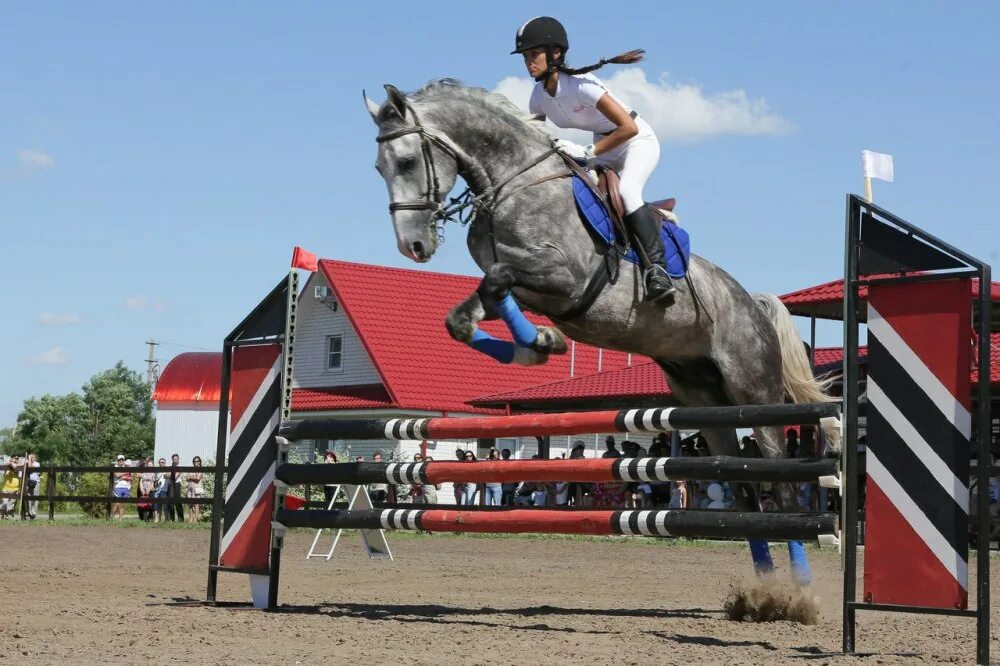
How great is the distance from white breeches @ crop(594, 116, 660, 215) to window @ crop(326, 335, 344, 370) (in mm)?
26445

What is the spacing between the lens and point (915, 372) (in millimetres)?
5031

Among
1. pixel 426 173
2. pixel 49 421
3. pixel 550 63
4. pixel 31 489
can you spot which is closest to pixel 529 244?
pixel 426 173

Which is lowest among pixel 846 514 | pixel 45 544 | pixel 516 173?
pixel 45 544

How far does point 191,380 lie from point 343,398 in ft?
37.1

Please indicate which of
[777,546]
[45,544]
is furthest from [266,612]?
[777,546]

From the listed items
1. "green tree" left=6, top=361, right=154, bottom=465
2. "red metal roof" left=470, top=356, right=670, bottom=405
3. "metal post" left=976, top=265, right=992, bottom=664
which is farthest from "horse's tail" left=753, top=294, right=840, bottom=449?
"green tree" left=6, top=361, right=154, bottom=465

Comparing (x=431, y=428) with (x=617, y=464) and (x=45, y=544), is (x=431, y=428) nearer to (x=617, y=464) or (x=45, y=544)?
(x=617, y=464)

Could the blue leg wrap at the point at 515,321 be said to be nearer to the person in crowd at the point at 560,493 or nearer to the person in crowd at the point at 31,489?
the person in crowd at the point at 560,493

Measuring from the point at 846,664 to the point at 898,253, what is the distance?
1.65 m

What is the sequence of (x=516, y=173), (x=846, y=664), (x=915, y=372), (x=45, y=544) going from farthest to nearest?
(x=45, y=544), (x=516, y=173), (x=915, y=372), (x=846, y=664)

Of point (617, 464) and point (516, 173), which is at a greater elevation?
point (516, 173)

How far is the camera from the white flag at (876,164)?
19.2 ft

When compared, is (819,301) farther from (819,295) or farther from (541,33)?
(541,33)

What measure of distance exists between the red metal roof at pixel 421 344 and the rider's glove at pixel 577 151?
22.0 meters
